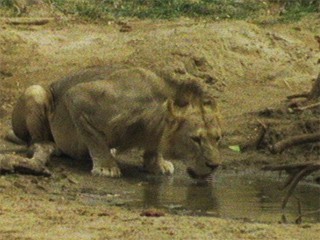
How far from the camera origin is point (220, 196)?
1049 centimetres

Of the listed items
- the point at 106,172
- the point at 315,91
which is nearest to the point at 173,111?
the point at 106,172

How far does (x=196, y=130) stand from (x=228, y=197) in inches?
40.6

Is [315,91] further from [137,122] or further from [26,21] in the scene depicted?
[26,21]

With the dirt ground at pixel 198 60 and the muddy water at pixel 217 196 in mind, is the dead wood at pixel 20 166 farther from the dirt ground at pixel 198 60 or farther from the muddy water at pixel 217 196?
the muddy water at pixel 217 196

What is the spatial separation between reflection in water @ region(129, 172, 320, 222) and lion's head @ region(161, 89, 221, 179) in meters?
0.18

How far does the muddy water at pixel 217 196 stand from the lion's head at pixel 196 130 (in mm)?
170

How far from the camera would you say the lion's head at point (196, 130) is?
11.3 meters

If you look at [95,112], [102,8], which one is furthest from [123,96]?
[102,8]

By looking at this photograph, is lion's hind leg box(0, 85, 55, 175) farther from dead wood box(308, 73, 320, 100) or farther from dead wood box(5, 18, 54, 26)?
dead wood box(5, 18, 54, 26)

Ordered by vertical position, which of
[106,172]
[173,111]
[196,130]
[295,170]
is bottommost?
[106,172]

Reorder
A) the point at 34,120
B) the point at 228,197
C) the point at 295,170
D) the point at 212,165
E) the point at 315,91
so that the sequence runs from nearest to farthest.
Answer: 1. the point at 295,170
2. the point at 228,197
3. the point at 212,165
4. the point at 34,120
5. the point at 315,91

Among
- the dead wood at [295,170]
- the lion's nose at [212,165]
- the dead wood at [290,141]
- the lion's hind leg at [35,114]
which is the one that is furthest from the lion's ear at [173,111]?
the dead wood at [295,170]

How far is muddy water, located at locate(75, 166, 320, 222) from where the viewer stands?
9562 mm

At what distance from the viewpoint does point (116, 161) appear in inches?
472
